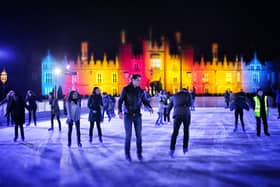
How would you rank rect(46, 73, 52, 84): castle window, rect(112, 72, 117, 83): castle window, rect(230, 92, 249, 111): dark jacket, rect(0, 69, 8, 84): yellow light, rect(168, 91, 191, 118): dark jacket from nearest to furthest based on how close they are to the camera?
rect(168, 91, 191, 118): dark jacket → rect(230, 92, 249, 111): dark jacket → rect(0, 69, 8, 84): yellow light → rect(46, 73, 52, 84): castle window → rect(112, 72, 117, 83): castle window

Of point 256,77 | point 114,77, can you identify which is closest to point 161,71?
point 114,77

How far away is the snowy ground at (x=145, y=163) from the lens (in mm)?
5309

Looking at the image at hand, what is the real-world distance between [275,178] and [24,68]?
2966 centimetres

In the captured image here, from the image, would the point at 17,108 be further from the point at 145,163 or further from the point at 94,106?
the point at 145,163

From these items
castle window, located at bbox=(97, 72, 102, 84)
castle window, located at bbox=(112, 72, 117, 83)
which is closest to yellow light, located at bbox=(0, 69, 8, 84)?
castle window, located at bbox=(97, 72, 102, 84)

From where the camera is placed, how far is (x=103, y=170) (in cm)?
606

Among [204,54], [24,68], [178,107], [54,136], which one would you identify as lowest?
[54,136]

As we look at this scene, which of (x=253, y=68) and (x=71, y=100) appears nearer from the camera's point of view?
(x=71, y=100)

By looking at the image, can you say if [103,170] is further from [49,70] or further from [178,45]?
[178,45]

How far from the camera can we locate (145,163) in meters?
6.57

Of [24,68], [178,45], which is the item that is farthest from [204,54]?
[24,68]

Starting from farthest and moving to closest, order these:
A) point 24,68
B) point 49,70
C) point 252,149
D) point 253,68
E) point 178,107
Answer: point 253,68 < point 49,70 < point 24,68 < point 252,149 < point 178,107

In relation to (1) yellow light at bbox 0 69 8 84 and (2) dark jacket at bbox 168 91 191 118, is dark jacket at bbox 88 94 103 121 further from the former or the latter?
(1) yellow light at bbox 0 69 8 84

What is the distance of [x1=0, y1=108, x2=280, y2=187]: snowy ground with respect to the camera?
5.31 metres
